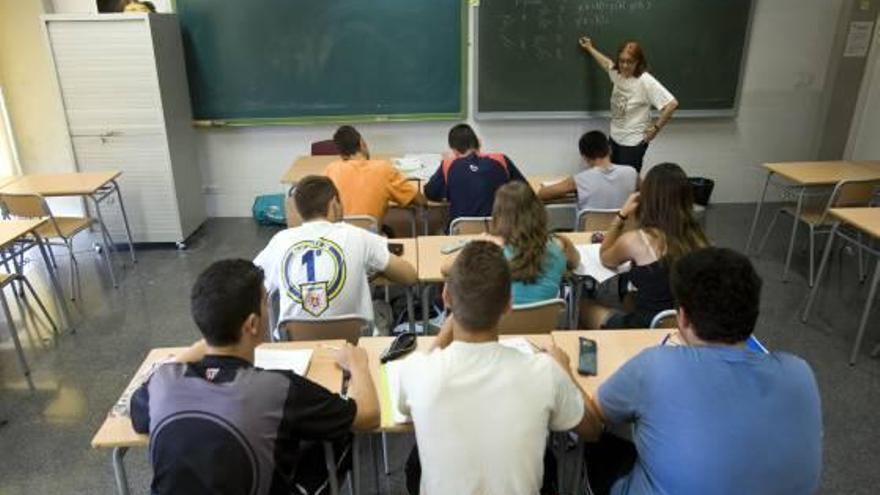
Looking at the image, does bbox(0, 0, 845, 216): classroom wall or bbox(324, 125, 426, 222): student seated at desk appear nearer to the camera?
bbox(324, 125, 426, 222): student seated at desk

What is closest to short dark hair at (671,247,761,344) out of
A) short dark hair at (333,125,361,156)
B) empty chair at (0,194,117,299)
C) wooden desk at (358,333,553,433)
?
wooden desk at (358,333,553,433)

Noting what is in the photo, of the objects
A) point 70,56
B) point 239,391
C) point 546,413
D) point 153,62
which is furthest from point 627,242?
point 70,56

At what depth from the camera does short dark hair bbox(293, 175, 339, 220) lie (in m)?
2.67

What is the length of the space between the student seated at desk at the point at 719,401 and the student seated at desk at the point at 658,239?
1105 millimetres

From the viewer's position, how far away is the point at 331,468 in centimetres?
188

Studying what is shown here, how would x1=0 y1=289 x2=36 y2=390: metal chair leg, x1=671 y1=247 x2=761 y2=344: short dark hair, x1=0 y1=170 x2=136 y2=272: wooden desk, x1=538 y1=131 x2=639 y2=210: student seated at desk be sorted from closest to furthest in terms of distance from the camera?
x1=671 y1=247 x2=761 y2=344: short dark hair, x1=0 y1=289 x2=36 y2=390: metal chair leg, x1=538 y1=131 x2=639 y2=210: student seated at desk, x1=0 y1=170 x2=136 y2=272: wooden desk

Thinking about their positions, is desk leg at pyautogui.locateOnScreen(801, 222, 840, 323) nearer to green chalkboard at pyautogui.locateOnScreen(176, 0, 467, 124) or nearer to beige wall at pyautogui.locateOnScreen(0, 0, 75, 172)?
green chalkboard at pyautogui.locateOnScreen(176, 0, 467, 124)

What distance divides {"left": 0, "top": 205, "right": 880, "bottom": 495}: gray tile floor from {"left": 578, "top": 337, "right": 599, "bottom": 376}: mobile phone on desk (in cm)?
73

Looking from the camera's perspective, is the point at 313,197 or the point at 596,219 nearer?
the point at 313,197

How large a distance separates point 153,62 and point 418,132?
7.60 feet

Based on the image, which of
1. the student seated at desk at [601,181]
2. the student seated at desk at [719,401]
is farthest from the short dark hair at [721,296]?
the student seated at desk at [601,181]

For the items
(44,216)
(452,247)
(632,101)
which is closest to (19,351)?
(44,216)

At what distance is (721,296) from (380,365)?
1.13 meters

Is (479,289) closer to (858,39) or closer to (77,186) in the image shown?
(77,186)
